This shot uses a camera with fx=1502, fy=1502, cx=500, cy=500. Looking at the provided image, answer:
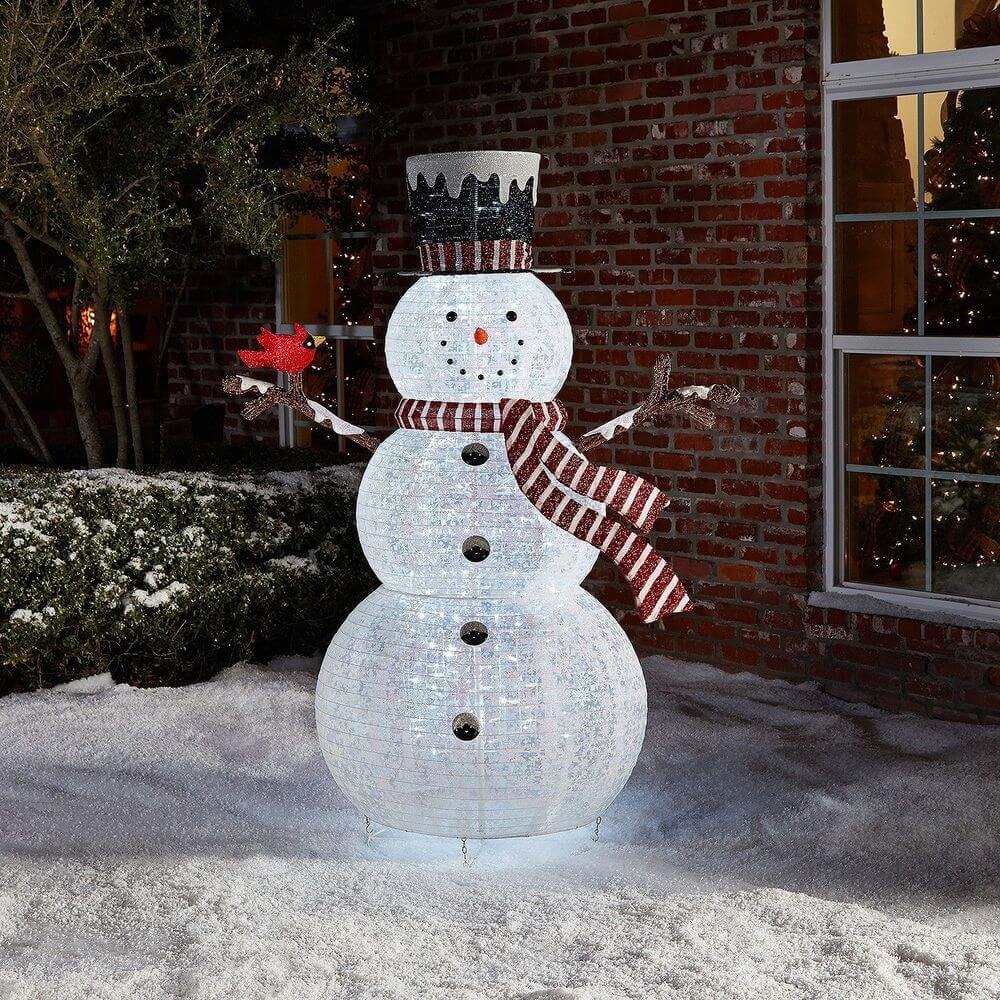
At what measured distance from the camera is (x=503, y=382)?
3.74 m

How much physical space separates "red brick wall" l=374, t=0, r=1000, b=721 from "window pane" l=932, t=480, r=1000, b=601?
17 cm

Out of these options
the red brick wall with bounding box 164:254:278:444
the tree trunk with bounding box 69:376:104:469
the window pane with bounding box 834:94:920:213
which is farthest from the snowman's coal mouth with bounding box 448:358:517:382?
the red brick wall with bounding box 164:254:278:444

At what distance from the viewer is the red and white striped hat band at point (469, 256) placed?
3.81 m

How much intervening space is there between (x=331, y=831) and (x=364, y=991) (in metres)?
1.07

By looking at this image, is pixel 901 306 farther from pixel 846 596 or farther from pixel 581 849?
pixel 581 849

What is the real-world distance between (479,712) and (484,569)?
1.14ft

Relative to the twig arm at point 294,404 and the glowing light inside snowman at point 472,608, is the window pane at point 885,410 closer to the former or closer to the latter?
the glowing light inside snowman at point 472,608

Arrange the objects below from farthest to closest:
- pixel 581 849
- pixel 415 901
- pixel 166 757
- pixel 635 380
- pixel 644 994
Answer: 1. pixel 635 380
2. pixel 166 757
3. pixel 581 849
4. pixel 415 901
5. pixel 644 994

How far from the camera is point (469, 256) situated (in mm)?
3811

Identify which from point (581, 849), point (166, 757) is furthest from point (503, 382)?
point (166, 757)

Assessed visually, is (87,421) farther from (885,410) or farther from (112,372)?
(885,410)

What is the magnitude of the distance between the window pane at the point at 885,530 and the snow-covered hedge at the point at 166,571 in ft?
6.27

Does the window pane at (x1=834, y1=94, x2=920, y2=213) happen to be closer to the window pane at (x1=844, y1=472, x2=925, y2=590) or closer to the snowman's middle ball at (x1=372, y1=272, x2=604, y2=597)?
the window pane at (x1=844, y1=472, x2=925, y2=590)

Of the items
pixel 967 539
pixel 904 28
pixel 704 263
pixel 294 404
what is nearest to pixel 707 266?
pixel 704 263
